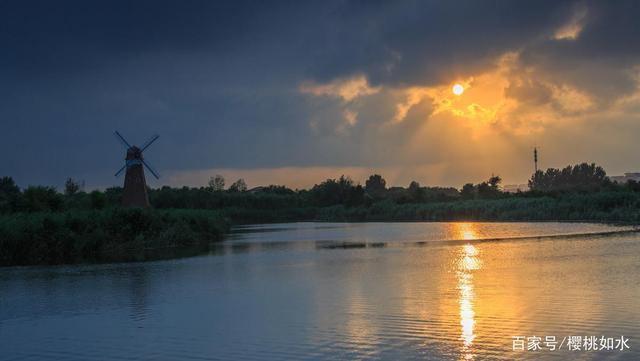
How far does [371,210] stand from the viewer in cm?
11662

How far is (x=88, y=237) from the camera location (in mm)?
39500

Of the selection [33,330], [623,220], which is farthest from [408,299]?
[623,220]

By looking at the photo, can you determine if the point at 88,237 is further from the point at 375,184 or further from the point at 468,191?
the point at 375,184

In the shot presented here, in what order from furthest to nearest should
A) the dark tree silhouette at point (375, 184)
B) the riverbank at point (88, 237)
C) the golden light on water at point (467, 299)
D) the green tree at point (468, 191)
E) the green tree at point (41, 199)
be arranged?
the dark tree silhouette at point (375, 184) < the green tree at point (468, 191) < the green tree at point (41, 199) < the riverbank at point (88, 237) < the golden light on water at point (467, 299)

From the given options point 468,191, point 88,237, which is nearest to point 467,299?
point 88,237

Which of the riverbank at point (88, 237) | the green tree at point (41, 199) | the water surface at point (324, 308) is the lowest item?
the water surface at point (324, 308)

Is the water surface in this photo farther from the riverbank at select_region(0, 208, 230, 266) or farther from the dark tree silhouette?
the dark tree silhouette

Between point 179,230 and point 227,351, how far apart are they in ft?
120

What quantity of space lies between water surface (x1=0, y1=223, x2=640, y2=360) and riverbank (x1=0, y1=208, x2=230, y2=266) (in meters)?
5.43

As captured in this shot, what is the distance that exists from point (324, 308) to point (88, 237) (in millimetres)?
25417

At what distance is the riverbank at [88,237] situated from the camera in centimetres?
3641

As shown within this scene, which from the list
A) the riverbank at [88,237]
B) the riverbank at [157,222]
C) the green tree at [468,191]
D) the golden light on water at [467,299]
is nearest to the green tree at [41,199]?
the riverbank at [157,222]

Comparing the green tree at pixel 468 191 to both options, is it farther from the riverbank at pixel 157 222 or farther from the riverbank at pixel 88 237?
the riverbank at pixel 88 237

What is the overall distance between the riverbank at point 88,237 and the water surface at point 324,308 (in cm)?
543
